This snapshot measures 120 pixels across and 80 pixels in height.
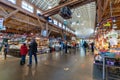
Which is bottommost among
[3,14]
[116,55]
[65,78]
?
[65,78]

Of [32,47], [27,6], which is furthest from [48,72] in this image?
[27,6]

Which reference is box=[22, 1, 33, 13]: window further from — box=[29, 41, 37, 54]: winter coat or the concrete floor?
the concrete floor

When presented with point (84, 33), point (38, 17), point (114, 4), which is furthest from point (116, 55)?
point (84, 33)

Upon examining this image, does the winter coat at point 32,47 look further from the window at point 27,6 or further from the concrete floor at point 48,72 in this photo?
the window at point 27,6

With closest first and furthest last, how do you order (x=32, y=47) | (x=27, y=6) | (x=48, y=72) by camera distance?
(x=48, y=72) < (x=32, y=47) < (x=27, y=6)

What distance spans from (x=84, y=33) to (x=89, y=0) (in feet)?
85.4

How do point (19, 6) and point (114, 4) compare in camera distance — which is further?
point (19, 6)

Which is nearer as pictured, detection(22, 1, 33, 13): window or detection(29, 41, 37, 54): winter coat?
detection(29, 41, 37, 54): winter coat

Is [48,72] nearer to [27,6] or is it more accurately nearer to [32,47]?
[32,47]

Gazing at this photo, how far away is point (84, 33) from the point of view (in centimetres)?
3312

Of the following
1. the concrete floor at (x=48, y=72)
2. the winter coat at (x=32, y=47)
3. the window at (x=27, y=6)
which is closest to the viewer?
the concrete floor at (x=48, y=72)

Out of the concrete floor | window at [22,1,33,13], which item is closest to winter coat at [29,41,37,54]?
the concrete floor

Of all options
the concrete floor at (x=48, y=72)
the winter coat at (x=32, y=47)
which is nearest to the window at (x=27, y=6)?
the winter coat at (x=32, y=47)

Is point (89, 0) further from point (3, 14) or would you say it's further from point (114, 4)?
point (3, 14)
